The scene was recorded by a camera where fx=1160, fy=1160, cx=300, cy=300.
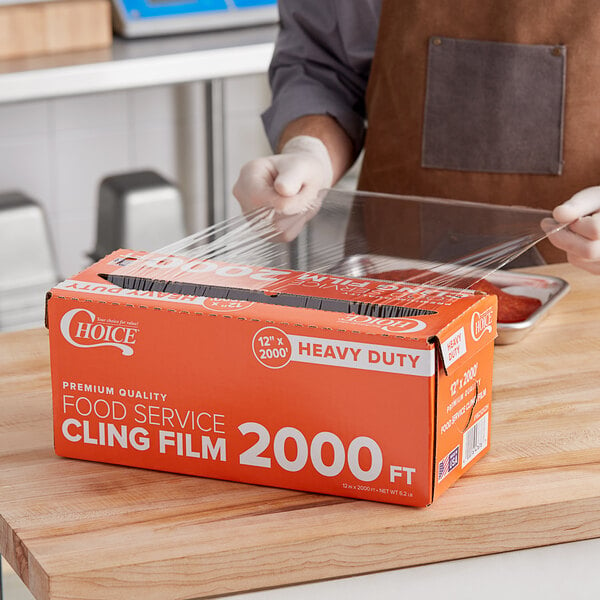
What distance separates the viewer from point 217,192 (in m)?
3.35

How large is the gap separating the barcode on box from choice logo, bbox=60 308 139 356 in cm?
29

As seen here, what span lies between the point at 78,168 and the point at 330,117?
78.9 inches

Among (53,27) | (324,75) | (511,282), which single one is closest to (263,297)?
(511,282)

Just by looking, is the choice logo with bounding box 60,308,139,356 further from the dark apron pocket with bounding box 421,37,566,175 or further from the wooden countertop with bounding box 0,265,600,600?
the dark apron pocket with bounding box 421,37,566,175

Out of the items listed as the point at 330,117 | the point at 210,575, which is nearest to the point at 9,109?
the point at 330,117

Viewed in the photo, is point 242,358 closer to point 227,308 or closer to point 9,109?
point 227,308

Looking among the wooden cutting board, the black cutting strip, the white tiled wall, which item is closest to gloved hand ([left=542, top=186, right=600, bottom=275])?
the black cutting strip

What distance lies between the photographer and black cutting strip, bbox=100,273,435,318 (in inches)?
35.8

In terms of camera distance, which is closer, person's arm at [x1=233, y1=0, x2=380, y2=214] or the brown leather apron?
the brown leather apron

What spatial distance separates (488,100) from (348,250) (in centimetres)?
58

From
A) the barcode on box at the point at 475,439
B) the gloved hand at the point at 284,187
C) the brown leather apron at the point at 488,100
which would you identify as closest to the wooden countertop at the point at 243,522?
the barcode on box at the point at 475,439

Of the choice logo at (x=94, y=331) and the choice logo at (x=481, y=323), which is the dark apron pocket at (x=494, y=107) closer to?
the choice logo at (x=481, y=323)

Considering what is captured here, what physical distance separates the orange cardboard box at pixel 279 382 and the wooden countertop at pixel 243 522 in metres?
0.02

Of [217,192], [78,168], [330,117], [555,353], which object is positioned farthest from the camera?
[78,168]
